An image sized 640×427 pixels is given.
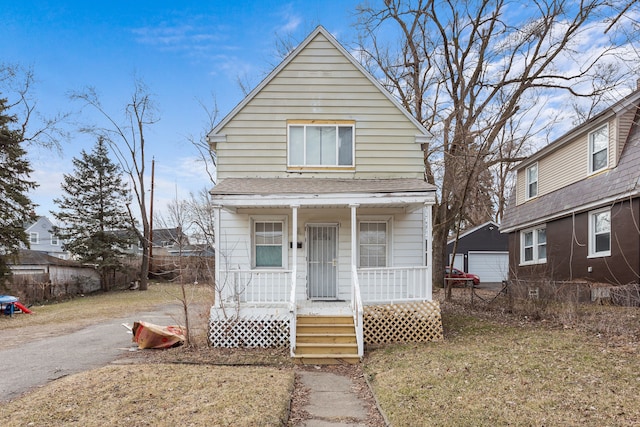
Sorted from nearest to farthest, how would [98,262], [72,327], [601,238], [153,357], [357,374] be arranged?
[357,374]
[153,357]
[72,327]
[601,238]
[98,262]

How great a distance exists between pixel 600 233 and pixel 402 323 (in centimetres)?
933

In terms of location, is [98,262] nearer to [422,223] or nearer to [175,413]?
[422,223]

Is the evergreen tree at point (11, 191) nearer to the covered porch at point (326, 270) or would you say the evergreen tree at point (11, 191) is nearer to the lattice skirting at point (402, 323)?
the covered porch at point (326, 270)

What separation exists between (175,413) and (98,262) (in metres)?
25.3

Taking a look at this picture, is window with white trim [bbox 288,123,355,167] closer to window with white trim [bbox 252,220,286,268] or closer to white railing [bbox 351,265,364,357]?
window with white trim [bbox 252,220,286,268]

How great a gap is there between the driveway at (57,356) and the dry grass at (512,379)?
549 centimetres

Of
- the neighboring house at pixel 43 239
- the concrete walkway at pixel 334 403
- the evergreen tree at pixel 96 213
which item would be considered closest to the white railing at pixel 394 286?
the concrete walkway at pixel 334 403

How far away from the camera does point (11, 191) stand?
64.4 ft

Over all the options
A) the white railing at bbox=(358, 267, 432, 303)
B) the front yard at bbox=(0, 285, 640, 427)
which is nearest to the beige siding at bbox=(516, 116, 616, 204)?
the front yard at bbox=(0, 285, 640, 427)

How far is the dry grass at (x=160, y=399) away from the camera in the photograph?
4914 mm

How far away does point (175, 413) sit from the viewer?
5098mm

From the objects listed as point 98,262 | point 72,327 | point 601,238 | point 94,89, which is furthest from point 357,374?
point 94,89

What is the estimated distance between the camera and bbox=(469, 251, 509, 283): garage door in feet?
106

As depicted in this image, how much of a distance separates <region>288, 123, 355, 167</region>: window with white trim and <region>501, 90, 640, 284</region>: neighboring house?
724cm
